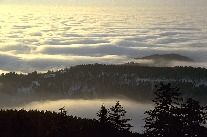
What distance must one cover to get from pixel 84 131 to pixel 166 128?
750 cm

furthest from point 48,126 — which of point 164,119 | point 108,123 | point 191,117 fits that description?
point 191,117

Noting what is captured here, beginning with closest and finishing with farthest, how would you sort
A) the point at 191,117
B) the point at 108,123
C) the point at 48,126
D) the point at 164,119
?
the point at 48,126
the point at 164,119
the point at 191,117
the point at 108,123

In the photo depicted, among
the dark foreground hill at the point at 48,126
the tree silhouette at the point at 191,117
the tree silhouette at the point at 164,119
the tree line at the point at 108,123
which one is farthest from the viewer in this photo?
the tree silhouette at the point at 191,117

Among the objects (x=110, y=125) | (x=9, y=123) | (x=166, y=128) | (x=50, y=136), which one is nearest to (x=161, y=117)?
(x=166, y=128)

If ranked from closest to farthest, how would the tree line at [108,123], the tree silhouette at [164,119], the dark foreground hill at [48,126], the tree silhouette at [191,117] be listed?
the dark foreground hill at [48,126], the tree line at [108,123], the tree silhouette at [164,119], the tree silhouette at [191,117]

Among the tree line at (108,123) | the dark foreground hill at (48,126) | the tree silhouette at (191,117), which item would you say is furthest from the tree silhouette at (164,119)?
the dark foreground hill at (48,126)

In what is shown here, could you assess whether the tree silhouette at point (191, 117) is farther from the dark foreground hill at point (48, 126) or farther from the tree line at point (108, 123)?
the dark foreground hill at point (48, 126)

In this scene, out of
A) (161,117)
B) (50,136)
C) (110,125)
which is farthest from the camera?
(110,125)

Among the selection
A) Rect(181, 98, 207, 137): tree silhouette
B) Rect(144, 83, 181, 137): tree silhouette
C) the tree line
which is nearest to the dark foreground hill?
the tree line

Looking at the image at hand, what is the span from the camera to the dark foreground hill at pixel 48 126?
43.6 m

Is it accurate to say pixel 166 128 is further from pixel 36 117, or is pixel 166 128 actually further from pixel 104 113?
pixel 36 117

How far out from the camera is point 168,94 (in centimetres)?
4516

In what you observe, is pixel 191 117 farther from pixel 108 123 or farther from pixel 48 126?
pixel 48 126

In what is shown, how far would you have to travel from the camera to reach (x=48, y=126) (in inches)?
1777
